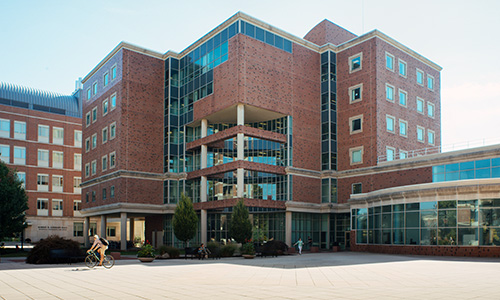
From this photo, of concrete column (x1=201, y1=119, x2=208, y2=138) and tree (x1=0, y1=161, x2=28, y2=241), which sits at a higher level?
concrete column (x1=201, y1=119, x2=208, y2=138)

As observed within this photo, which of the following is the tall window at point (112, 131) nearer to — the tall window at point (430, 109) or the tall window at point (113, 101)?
the tall window at point (113, 101)

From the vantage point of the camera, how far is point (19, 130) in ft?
252

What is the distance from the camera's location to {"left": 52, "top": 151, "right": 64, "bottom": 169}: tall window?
79750 mm

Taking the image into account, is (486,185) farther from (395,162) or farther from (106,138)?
(106,138)

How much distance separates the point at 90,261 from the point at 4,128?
59896mm

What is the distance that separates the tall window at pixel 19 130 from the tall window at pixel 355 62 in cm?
5313

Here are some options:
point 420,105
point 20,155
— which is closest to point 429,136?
point 420,105

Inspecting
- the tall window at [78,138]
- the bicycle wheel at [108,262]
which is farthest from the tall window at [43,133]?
the bicycle wheel at [108,262]

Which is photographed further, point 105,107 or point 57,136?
point 57,136

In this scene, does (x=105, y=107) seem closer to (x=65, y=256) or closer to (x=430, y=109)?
(x=65, y=256)

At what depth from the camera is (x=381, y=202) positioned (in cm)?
4131

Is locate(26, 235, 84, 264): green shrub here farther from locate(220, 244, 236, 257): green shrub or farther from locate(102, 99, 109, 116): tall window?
locate(102, 99, 109, 116): tall window

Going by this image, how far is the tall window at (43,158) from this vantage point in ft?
257

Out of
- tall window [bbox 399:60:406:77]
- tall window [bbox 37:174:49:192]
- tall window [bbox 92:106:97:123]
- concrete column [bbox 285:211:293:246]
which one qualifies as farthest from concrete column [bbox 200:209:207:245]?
tall window [bbox 37:174:49:192]
